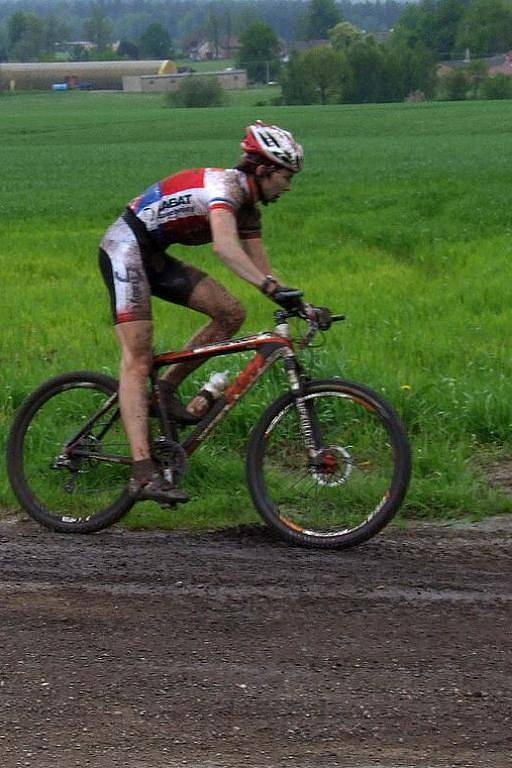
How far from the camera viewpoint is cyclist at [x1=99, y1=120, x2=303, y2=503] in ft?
18.8

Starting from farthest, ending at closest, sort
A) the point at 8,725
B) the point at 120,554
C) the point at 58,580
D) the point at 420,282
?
1. the point at 420,282
2. the point at 120,554
3. the point at 58,580
4. the point at 8,725

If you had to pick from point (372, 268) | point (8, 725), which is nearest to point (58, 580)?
point (8, 725)

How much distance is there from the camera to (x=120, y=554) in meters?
5.80

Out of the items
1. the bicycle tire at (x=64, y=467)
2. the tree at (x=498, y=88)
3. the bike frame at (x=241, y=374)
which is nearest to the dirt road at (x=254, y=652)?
the bicycle tire at (x=64, y=467)

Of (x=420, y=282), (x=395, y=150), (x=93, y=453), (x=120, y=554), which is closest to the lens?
(x=120, y=554)

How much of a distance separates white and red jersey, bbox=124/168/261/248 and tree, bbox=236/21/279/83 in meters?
158

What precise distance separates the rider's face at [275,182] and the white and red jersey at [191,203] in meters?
0.07

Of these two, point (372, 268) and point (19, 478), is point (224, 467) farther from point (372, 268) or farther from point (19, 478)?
point (372, 268)

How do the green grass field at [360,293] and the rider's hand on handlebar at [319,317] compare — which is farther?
the green grass field at [360,293]

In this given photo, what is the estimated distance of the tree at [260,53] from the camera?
160 meters

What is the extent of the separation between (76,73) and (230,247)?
565 ft

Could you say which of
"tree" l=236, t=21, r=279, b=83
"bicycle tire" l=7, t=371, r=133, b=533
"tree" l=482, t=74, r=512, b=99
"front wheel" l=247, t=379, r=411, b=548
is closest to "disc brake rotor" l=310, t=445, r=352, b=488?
"front wheel" l=247, t=379, r=411, b=548

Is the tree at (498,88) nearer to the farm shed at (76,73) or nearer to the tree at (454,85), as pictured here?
the tree at (454,85)

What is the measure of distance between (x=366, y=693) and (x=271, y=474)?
2126 millimetres
